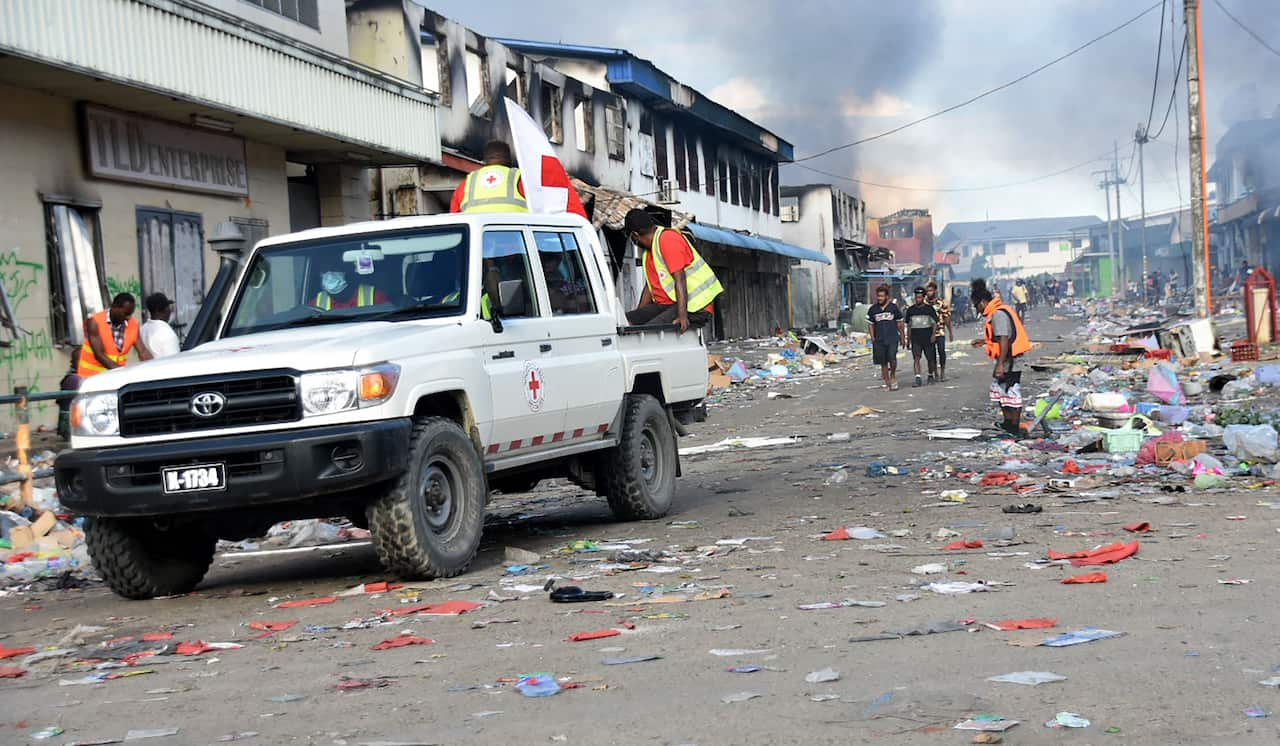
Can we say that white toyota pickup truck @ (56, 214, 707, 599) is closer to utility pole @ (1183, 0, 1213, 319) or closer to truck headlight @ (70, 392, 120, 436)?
truck headlight @ (70, 392, 120, 436)

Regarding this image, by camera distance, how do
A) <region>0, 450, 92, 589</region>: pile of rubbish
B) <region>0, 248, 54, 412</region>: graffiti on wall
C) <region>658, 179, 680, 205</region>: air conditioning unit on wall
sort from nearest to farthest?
<region>0, 450, 92, 589</region>: pile of rubbish
<region>0, 248, 54, 412</region>: graffiti on wall
<region>658, 179, 680, 205</region>: air conditioning unit on wall

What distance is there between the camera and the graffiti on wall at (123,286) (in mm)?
15672

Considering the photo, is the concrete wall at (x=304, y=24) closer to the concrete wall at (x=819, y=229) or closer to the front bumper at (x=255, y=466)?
the front bumper at (x=255, y=466)

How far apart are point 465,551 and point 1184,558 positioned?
3556 mm

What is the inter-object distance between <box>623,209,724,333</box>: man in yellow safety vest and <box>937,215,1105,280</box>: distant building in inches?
5027

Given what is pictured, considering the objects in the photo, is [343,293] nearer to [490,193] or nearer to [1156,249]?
[490,193]

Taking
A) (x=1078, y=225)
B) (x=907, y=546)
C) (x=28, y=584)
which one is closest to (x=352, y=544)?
(x=28, y=584)

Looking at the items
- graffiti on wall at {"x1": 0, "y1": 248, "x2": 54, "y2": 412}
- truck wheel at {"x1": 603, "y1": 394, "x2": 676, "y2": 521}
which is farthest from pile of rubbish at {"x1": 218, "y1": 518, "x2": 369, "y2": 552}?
graffiti on wall at {"x1": 0, "y1": 248, "x2": 54, "y2": 412}

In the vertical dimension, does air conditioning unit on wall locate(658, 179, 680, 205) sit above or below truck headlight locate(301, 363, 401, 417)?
above

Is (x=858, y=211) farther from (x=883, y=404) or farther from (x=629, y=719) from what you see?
(x=629, y=719)

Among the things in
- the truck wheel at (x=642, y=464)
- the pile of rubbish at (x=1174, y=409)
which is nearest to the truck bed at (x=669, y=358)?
the truck wheel at (x=642, y=464)

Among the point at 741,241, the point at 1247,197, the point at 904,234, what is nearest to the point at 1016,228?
the point at 904,234

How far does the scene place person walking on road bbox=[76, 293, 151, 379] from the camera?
473 inches

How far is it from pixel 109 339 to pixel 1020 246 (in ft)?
444
